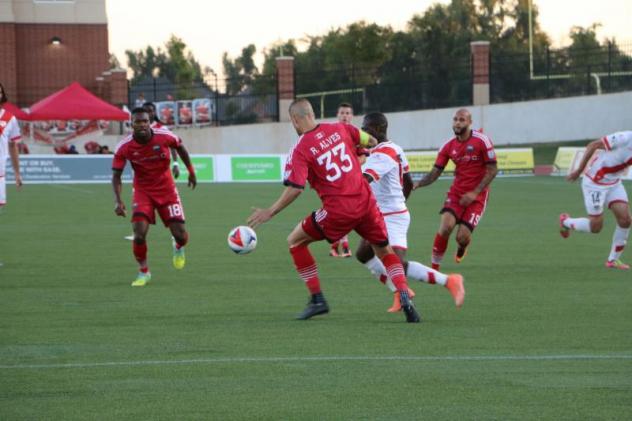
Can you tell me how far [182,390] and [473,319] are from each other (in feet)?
12.3

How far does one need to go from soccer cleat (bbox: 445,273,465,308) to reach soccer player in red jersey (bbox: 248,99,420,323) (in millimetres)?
411

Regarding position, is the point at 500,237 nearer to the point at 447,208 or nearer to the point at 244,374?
the point at 447,208

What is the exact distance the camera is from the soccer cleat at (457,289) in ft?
33.5

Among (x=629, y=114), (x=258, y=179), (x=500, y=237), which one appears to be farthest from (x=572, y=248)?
(x=629, y=114)

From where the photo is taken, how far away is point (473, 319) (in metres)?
10.3

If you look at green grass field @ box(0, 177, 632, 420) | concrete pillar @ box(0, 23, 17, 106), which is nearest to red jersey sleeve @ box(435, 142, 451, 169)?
green grass field @ box(0, 177, 632, 420)

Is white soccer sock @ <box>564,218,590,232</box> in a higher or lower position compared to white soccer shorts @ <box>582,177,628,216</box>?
lower

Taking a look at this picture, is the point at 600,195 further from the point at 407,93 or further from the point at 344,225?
the point at 407,93

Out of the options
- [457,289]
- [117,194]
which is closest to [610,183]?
[457,289]

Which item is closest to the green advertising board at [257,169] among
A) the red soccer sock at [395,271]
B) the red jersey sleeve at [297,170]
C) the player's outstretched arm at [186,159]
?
the player's outstretched arm at [186,159]

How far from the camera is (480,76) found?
50.6 metres

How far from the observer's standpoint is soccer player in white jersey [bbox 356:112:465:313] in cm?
1050

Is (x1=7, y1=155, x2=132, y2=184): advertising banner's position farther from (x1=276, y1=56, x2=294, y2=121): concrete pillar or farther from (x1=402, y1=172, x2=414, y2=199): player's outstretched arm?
(x1=402, y1=172, x2=414, y2=199): player's outstretched arm

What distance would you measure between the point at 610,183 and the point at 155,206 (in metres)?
5.79
